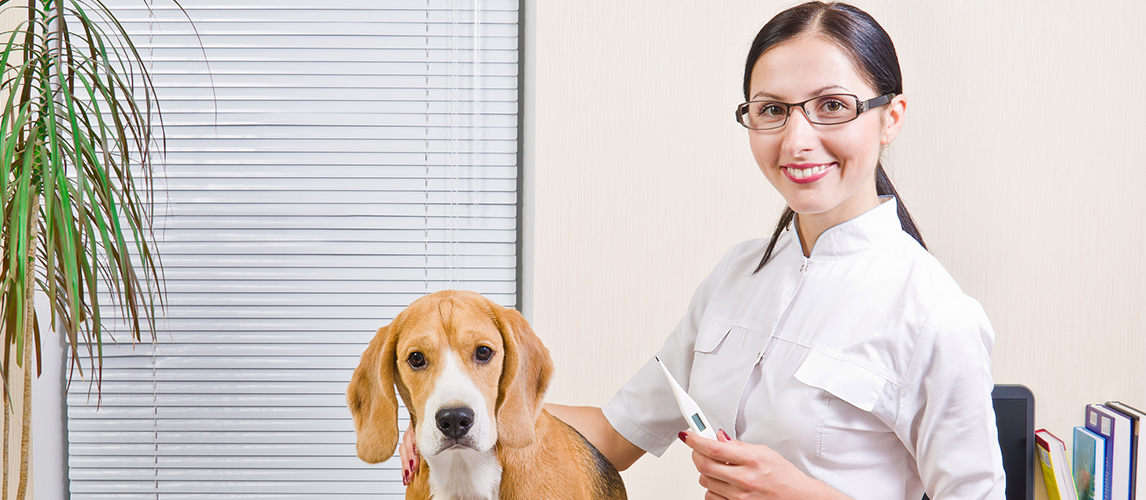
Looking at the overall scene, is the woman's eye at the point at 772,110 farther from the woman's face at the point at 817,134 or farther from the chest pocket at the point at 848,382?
the chest pocket at the point at 848,382

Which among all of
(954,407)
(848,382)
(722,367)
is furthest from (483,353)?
(954,407)

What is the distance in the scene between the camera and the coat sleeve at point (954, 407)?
83 centimetres

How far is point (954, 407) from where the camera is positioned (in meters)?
0.83

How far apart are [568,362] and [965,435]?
0.91 m

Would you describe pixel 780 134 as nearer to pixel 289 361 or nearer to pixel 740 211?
pixel 740 211

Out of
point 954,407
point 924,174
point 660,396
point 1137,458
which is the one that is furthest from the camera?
point 924,174

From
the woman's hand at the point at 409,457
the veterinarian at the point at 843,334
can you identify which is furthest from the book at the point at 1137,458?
the woman's hand at the point at 409,457

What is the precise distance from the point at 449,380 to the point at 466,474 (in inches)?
5.7

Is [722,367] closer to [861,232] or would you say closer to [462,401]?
[861,232]

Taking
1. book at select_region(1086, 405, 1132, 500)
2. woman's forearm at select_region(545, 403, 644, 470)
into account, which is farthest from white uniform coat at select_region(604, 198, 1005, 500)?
book at select_region(1086, 405, 1132, 500)

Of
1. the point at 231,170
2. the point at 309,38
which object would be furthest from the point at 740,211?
the point at 231,170

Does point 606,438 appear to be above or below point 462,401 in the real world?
below

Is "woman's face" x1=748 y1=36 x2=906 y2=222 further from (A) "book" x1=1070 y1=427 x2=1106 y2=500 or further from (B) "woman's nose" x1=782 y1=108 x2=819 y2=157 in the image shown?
(A) "book" x1=1070 y1=427 x2=1106 y2=500

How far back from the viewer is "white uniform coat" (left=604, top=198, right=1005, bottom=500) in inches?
32.9
